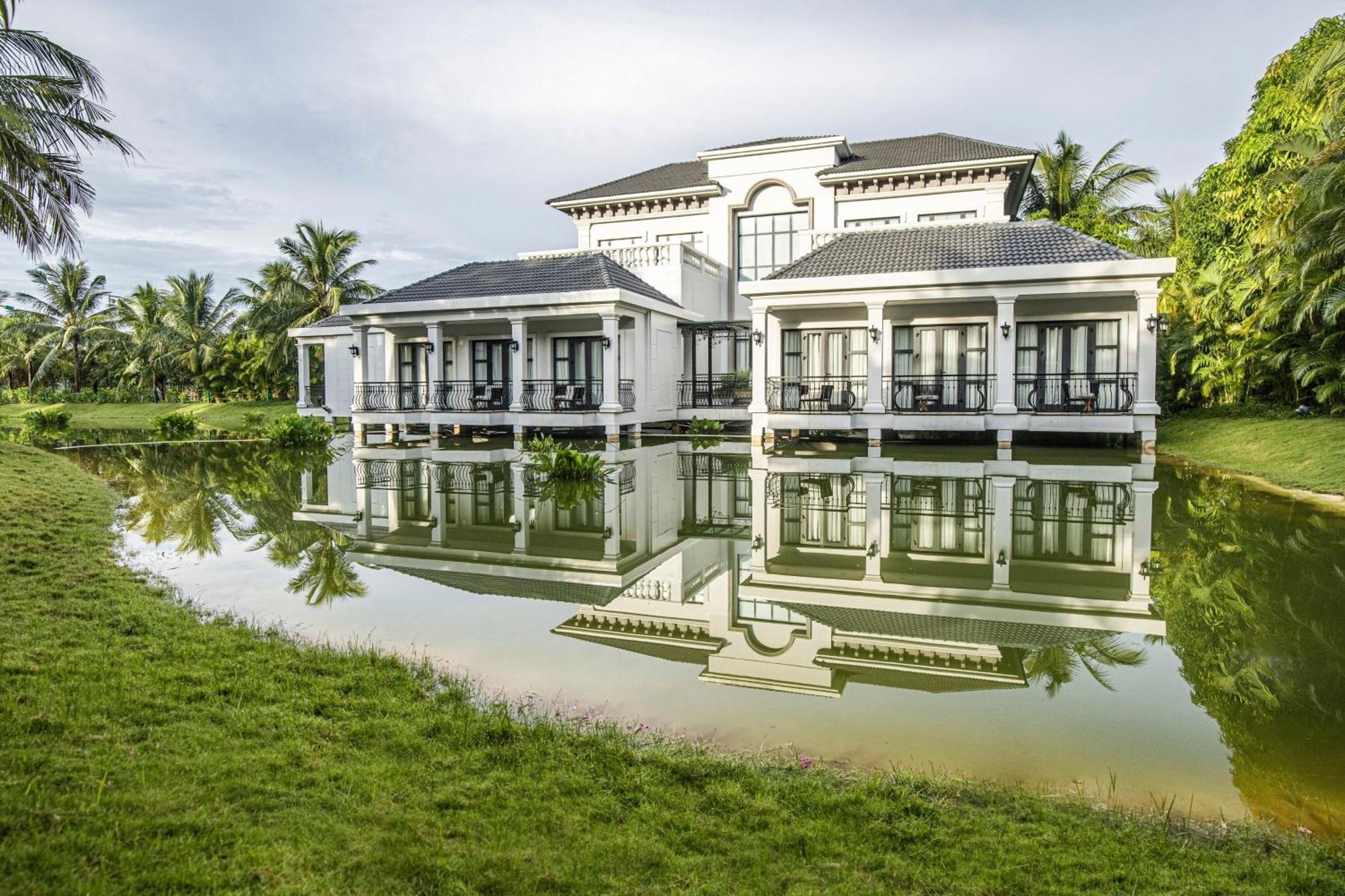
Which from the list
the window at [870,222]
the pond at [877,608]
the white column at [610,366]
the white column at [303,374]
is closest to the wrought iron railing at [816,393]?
the white column at [610,366]

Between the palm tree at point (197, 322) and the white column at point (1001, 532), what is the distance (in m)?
40.0

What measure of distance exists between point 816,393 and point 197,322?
36347 mm

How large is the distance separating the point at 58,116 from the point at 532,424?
1089 cm

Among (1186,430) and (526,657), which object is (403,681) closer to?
(526,657)

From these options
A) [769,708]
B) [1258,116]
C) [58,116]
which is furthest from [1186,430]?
[58,116]

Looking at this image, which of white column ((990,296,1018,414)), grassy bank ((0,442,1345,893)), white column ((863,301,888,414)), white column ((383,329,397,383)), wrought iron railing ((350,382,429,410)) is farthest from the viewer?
white column ((383,329,397,383))

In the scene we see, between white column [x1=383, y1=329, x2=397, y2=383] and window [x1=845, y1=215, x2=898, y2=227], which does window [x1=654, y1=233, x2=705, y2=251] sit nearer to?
window [x1=845, y1=215, x2=898, y2=227]

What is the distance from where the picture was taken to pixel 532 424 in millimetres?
20875

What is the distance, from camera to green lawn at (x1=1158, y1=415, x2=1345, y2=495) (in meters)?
12.8

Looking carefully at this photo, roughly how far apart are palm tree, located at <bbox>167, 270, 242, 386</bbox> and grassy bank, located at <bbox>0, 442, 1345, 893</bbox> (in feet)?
142

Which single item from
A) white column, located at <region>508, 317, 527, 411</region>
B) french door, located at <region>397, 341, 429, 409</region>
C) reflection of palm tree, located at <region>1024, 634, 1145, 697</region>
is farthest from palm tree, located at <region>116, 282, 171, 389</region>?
reflection of palm tree, located at <region>1024, 634, 1145, 697</region>

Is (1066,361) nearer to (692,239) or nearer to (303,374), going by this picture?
(692,239)

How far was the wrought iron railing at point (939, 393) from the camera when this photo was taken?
62.8 ft

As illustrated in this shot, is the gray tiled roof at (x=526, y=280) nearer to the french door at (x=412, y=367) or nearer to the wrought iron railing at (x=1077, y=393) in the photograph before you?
the french door at (x=412, y=367)
